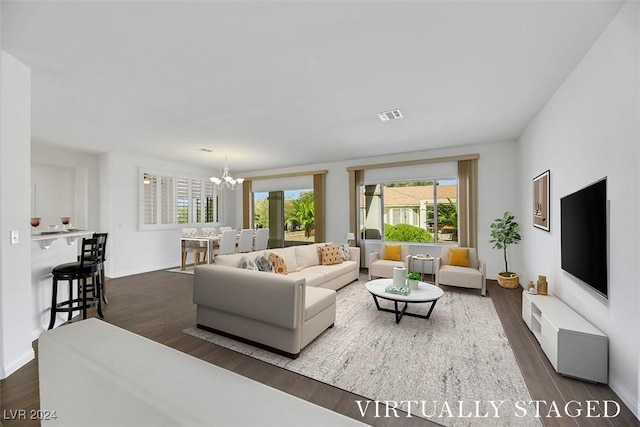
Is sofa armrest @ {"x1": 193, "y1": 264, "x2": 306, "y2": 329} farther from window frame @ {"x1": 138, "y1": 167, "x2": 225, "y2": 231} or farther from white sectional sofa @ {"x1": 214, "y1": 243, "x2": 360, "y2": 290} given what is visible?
window frame @ {"x1": 138, "y1": 167, "x2": 225, "y2": 231}

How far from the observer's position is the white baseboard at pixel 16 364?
7.08 feet

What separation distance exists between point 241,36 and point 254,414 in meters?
2.42

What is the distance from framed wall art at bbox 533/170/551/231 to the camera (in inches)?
132

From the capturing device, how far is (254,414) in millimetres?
477

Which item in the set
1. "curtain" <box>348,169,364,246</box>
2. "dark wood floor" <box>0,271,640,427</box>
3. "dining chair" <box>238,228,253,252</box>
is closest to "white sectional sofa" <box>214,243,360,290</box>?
"dark wood floor" <box>0,271,640,427</box>

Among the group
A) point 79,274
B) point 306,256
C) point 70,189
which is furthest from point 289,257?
point 70,189

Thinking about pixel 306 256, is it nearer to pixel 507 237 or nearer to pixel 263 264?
pixel 263 264

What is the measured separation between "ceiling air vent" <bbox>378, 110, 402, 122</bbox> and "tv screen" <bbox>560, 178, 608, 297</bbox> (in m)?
2.10

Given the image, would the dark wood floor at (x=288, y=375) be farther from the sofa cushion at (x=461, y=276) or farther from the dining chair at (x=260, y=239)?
the dining chair at (x=260, y=239)

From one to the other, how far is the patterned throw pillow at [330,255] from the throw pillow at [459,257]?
2001mm

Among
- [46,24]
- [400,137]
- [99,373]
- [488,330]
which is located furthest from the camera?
[400,137]

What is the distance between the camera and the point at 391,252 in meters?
5.38

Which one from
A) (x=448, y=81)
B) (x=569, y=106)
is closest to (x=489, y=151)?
Answer: (x=569, y=106)

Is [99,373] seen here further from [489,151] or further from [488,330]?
[489,151]
